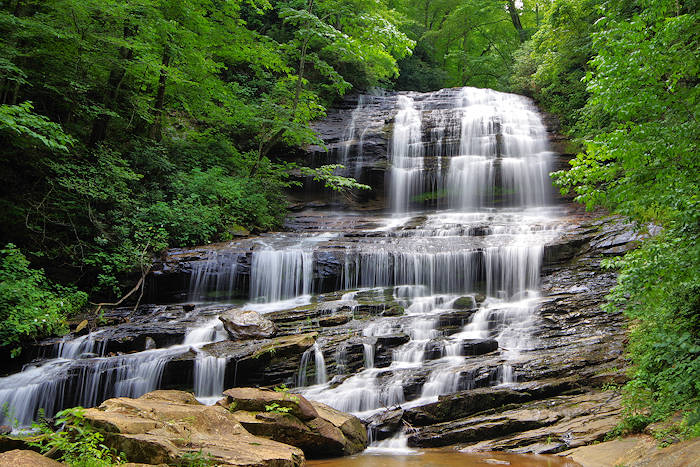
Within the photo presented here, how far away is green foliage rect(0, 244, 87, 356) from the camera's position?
835cm

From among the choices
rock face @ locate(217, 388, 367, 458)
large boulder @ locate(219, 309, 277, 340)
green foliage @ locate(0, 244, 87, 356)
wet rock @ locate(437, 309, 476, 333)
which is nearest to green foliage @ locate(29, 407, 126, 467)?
rock face @ locate(217, 388, 367, 458)

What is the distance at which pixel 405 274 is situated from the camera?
1180cm

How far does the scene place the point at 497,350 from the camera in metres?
8.12

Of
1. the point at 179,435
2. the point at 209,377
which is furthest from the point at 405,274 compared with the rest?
the point at 179,435

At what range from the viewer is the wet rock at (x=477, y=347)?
8039 mm

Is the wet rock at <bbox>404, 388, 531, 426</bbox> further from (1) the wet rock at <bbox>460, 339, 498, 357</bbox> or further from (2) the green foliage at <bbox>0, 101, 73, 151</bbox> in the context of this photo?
(2) the green foliage at <bbox>0, 101, 73, 151</bbox>

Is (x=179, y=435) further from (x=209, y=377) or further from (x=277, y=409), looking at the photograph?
(x=209, y=377)

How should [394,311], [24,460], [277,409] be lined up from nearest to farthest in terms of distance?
[24,460]
[277,409]
[394,311]

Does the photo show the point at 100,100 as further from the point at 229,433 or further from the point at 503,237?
the point at 503,237

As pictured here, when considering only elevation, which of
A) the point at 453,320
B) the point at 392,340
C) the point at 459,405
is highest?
the point at 453,320

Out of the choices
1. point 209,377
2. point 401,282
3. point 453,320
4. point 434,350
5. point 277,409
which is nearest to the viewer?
point 277,409

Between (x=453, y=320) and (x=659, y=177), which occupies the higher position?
(x=659, y=177)

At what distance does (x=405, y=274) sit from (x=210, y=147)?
9117 mm

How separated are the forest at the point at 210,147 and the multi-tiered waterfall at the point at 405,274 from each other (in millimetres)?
1593
